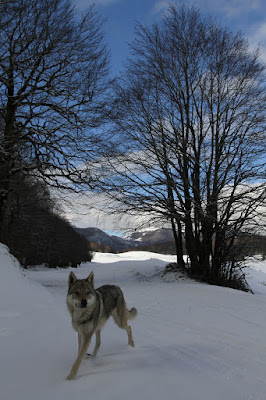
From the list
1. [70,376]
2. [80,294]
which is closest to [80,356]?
[70,376]

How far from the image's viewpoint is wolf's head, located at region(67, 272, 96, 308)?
3391 millimetres

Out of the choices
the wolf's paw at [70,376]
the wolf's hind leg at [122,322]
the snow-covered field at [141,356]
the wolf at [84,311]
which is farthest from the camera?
the wolf's hind leg at [122,322]

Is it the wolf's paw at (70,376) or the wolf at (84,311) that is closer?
the wolf's paw at (70,376)

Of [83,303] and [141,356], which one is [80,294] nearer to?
[83,303]

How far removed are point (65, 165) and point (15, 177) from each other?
3638mm

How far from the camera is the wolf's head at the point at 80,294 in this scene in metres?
3.39

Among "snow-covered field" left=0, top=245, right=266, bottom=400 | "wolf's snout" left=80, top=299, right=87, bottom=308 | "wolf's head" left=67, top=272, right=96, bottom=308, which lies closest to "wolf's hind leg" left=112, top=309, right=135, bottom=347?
"snow-covered field" left=0, top=245, right=266, bottom=400

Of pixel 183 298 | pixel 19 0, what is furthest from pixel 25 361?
pixel 19 0

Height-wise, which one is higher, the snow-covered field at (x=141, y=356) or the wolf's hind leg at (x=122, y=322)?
the wolf's hind leg at (x=122, y=322)

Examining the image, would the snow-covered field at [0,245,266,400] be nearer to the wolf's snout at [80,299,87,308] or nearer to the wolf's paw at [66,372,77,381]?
the wolf's paw at [66,372,77,381]

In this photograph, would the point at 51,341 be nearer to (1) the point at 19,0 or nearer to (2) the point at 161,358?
(2) the point at 161,358

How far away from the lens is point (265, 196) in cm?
1302

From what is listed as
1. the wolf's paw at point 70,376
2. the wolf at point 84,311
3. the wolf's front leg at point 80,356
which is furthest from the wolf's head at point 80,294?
the wolf's paw at point 70,376

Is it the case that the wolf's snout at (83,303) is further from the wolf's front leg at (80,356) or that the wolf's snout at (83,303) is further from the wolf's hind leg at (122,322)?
the wolf's hind leg at (122,322)
